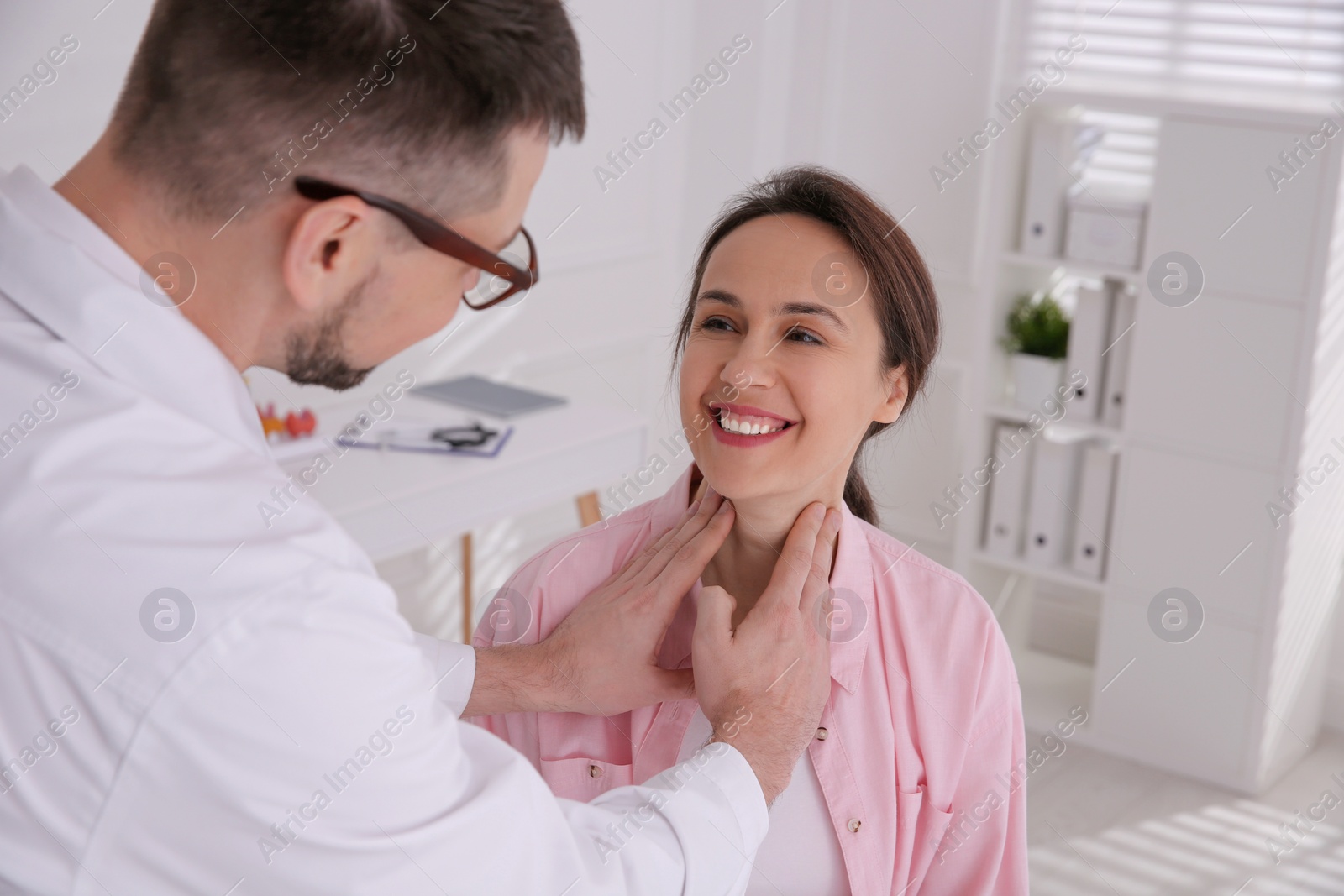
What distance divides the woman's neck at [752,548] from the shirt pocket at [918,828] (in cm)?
30

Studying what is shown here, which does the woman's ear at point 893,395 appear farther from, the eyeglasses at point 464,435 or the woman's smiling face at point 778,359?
the eyeglasses at point 464,435

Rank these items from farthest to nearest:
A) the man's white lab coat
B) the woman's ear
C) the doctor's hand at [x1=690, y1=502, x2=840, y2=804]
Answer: the woman's ear → the doctor's hand at [x1=690, y1=502, x2=840, y2=804] → the man's white lab coat

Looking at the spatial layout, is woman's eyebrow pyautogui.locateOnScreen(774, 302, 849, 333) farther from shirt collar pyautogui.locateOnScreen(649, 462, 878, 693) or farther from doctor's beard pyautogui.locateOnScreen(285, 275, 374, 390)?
doctor's beard pyautogui.locateOnScreen(285, 275, 374, 390)

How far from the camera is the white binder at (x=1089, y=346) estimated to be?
3.33m

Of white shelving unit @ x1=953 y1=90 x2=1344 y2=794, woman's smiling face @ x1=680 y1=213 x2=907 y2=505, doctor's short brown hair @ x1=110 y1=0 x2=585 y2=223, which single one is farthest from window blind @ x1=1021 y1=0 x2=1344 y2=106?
doctor's short brown hair @ x1=110 y1=0 x2=585 y2=223

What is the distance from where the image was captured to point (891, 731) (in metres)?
1.46

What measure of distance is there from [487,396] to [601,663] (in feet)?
6.03

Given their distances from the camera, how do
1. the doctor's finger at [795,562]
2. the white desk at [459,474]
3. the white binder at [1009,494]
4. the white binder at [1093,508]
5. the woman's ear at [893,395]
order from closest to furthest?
the doctor's finger at [795,562] < the woman's ear at [893,395] < the white desk at [459,474] < the white binder at [1093,508] < the white binder at [1009,494]

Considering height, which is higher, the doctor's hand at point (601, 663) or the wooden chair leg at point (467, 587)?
the doctor's hand at point (601, 663)

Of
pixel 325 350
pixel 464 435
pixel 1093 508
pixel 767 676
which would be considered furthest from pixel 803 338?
pixel 1093 508

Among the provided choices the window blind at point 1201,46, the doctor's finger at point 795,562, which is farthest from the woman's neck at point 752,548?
the window blind at point 1201,46

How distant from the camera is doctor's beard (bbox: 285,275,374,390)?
983 mm

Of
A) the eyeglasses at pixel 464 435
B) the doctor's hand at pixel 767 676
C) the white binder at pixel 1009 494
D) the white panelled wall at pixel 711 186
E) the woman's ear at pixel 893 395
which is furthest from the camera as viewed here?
the white panelled wall at pixel 711 186

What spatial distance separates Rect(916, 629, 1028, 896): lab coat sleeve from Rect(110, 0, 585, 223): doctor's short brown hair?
0.90 meters
